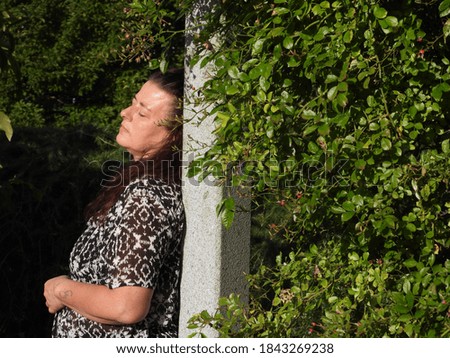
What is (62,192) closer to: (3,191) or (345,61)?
(3,191)

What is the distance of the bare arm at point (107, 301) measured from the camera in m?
3.07

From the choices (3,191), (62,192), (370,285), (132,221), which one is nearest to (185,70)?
(132,221)

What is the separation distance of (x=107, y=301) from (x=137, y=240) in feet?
0.83

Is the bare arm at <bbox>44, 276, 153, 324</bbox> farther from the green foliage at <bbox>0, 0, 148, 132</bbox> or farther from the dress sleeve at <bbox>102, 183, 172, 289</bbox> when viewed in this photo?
the green foliage at <bbox>0, 0, 148, 132</bbox>

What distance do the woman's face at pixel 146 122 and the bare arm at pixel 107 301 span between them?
1.84ft

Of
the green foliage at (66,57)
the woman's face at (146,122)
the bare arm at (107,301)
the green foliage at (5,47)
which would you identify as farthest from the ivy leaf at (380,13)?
the green foliage at (66,57)

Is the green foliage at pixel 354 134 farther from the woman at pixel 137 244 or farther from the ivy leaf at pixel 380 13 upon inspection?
the woman at pixel 137 244

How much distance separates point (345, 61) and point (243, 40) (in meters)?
0.62

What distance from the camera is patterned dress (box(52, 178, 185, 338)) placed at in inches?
121

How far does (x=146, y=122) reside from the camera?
10.7 ft

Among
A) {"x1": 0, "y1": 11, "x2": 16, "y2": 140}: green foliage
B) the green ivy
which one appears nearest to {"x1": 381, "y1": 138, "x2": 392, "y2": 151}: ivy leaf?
the green ivy

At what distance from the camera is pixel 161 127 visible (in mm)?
3305

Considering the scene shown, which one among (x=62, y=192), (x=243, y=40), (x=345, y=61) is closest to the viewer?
(x=345, y=61)

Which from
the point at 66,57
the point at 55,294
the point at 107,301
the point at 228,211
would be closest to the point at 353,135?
the point at 228,211
